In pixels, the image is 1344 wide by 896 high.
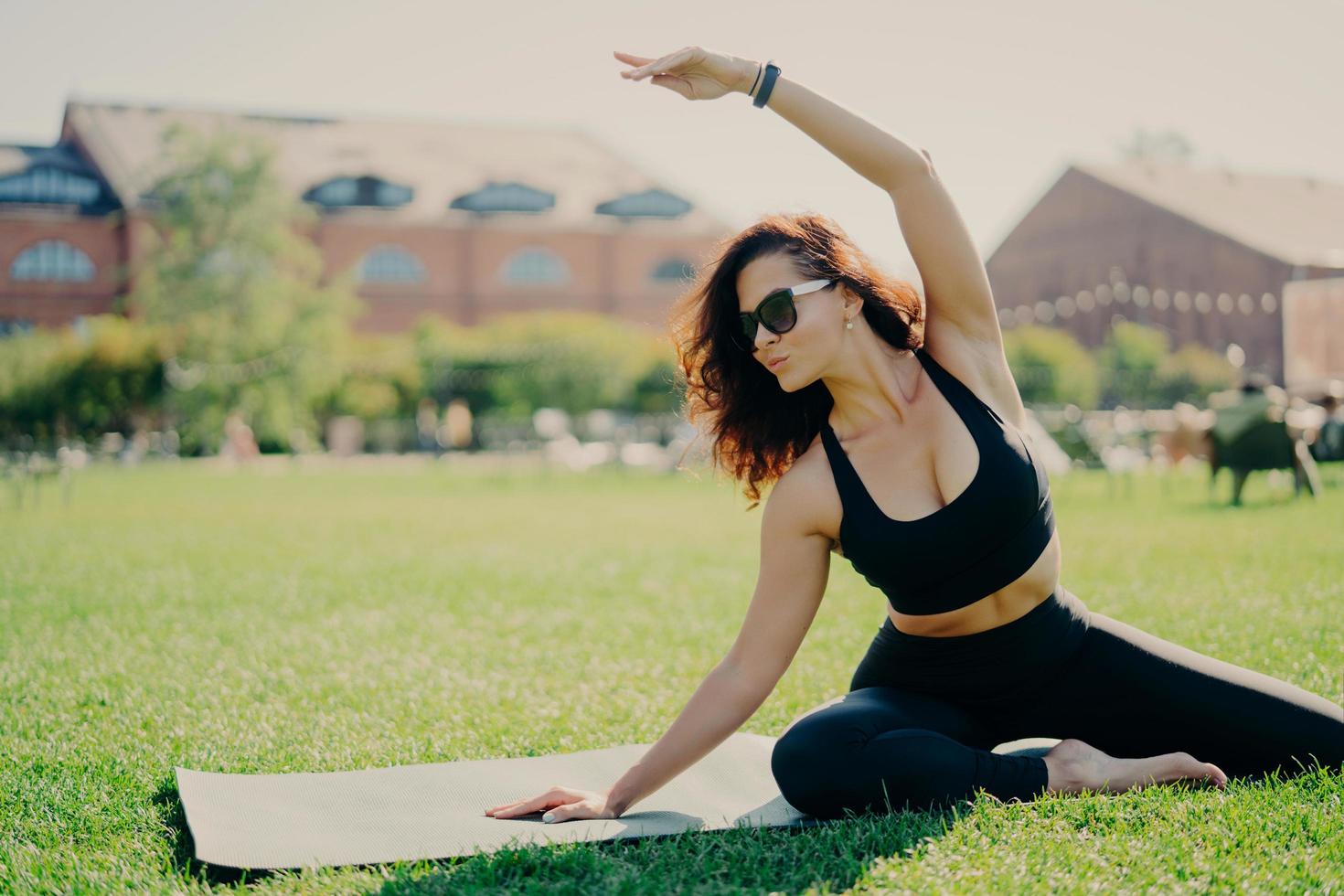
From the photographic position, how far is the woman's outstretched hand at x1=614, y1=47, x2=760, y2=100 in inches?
94.4

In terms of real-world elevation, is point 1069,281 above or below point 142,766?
below

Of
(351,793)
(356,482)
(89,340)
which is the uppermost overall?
(351,793)

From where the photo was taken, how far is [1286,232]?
4056cm

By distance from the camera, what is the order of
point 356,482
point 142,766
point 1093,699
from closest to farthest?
point 1093,699, point 142,766, point 356,482

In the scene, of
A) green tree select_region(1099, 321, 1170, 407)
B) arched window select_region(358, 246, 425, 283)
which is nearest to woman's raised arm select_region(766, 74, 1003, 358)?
green tree select_region(1099, 321, 1170, 407)

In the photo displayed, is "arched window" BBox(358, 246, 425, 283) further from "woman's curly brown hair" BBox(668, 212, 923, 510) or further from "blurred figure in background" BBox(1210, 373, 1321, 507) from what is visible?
"woman's curly brown hair" BBox(668, 212, 923, 510)

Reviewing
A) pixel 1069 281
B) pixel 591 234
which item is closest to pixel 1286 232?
pixel 1069 281

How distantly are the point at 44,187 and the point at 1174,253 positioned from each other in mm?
38032

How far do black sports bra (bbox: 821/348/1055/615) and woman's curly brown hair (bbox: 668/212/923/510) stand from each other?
20 centimetres

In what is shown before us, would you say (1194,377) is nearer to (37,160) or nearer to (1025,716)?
(1025,716)

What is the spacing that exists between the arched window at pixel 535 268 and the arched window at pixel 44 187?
47.1 feet

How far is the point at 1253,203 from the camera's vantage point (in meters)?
42.5

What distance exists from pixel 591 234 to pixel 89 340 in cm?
1795

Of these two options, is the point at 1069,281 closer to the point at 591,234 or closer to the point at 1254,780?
the point at 591,234
